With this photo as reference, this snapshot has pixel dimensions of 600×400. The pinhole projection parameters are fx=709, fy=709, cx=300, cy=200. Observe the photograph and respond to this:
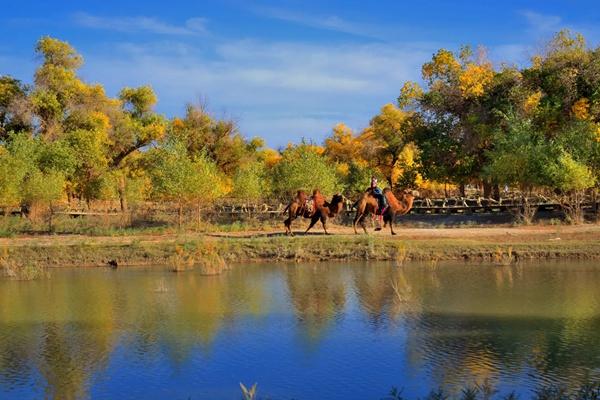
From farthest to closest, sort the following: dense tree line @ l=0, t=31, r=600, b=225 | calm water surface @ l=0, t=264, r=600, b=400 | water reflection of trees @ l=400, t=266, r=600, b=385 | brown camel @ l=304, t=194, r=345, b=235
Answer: dense tree line @ l=0, t=31, r=600, b=225 → brown camel @ l=304, t=194, r=345, b=235 → water reflection of trees @ l=400, t=266, r=600, b=385 → calm water surface @ l=0, t=264, r=600, b=400

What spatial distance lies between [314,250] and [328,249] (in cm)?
53

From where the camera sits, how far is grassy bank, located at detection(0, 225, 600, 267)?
25.5 meters

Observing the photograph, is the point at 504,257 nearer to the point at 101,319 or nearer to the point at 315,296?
the point at 315,296

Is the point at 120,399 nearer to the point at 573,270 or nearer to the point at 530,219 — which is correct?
the point at 573,270

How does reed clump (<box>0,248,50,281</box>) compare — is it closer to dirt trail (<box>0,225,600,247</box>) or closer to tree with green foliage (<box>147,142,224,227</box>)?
dirt trail (<box>0,225,600,247</box>)

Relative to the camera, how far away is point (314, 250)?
26781 millimetres

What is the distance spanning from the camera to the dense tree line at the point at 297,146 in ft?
118

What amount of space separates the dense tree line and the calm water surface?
47.8 feet

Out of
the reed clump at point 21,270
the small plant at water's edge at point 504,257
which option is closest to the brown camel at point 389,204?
the small plant at water's edge at point 504,257

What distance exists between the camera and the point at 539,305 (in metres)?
16.6

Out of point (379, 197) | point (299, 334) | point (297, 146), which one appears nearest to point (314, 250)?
point (379, 197)

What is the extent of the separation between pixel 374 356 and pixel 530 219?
24539 millimetres

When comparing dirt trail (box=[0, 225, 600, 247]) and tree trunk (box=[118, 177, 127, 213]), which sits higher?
tree trunk (box=[118, 177, 127, 213])

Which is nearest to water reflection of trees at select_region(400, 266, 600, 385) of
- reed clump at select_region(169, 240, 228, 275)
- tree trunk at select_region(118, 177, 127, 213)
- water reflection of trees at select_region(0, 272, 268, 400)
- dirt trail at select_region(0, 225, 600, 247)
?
water reflection of trees at select_region(0, 272, 268, 400)
